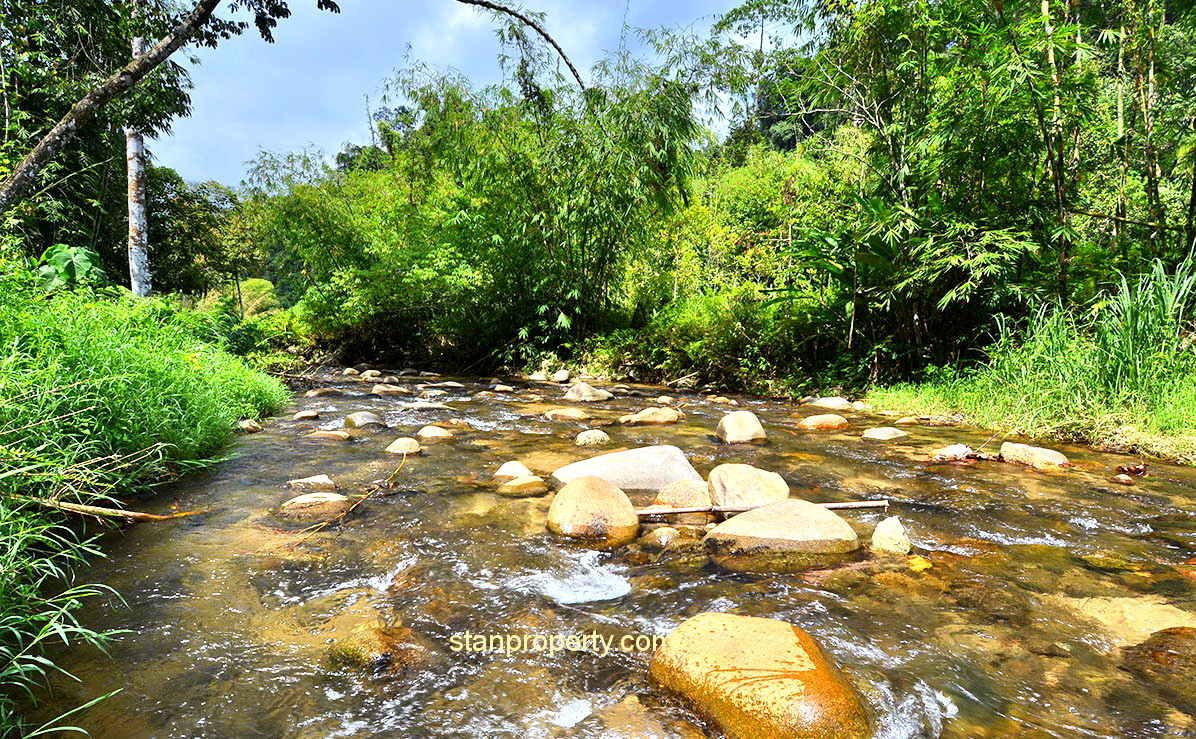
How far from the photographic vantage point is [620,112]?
8672 millimetres

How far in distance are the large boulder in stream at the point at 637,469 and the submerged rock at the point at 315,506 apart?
1221mm

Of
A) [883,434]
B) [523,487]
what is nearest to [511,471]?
[523,487]

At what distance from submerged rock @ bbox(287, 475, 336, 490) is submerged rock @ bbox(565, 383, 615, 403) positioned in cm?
399

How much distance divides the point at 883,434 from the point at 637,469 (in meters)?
2.48

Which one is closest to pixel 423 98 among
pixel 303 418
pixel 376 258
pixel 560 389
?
pixel 376 258

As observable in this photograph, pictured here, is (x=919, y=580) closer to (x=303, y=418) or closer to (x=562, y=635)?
(x=562, y=635)

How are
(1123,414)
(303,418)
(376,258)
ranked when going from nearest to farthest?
(1123,414) → (303,418) → (376,258)

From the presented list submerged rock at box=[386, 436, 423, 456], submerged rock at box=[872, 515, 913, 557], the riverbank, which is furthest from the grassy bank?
the riverbank

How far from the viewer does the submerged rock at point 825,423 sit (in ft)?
17.1

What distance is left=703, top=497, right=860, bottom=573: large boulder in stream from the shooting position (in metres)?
2.23

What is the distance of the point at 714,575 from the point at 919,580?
30.0 inches

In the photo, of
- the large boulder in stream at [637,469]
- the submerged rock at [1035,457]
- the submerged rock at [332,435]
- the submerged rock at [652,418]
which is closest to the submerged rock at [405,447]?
the submerged rock at [332,435]

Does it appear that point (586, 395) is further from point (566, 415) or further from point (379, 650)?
point (379, 650)

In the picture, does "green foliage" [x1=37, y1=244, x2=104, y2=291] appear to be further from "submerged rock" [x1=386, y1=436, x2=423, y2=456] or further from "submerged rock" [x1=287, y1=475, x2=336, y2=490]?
"submerged rock" [x1=287, y1=475, x2=336, y2=490]
